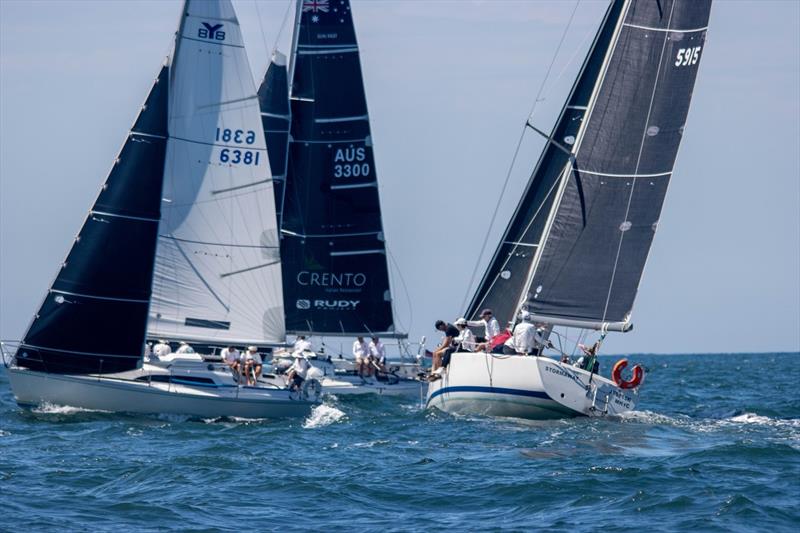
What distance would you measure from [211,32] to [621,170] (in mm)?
9403

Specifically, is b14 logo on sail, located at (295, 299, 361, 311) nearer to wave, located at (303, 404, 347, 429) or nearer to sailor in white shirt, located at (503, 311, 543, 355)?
wave, located at (303, 404, 347, 429)

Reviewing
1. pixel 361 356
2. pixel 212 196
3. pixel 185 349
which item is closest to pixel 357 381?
pixel 361 356

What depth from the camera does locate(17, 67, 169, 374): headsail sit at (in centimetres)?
2834

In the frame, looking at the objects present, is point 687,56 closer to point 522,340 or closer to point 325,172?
point 522,340

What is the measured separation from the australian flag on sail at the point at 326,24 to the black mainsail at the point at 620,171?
12387 mm

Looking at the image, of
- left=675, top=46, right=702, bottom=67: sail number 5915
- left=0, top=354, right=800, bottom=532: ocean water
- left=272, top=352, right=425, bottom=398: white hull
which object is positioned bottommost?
left=0, top=354, right=800, bottom=532: ocean water

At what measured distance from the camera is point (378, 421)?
2920 centimetres

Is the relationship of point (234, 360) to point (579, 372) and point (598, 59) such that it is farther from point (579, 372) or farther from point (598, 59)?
point (598, 59)

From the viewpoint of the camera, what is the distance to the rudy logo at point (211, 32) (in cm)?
3058

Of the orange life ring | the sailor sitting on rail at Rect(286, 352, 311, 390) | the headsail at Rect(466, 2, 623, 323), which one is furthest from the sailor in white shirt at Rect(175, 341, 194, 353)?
the orange life ring

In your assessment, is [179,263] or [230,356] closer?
[179,263]

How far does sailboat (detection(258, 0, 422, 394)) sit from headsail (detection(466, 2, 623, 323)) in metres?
10.4

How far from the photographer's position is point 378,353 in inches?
1512

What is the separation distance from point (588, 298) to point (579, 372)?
8.64 ft
